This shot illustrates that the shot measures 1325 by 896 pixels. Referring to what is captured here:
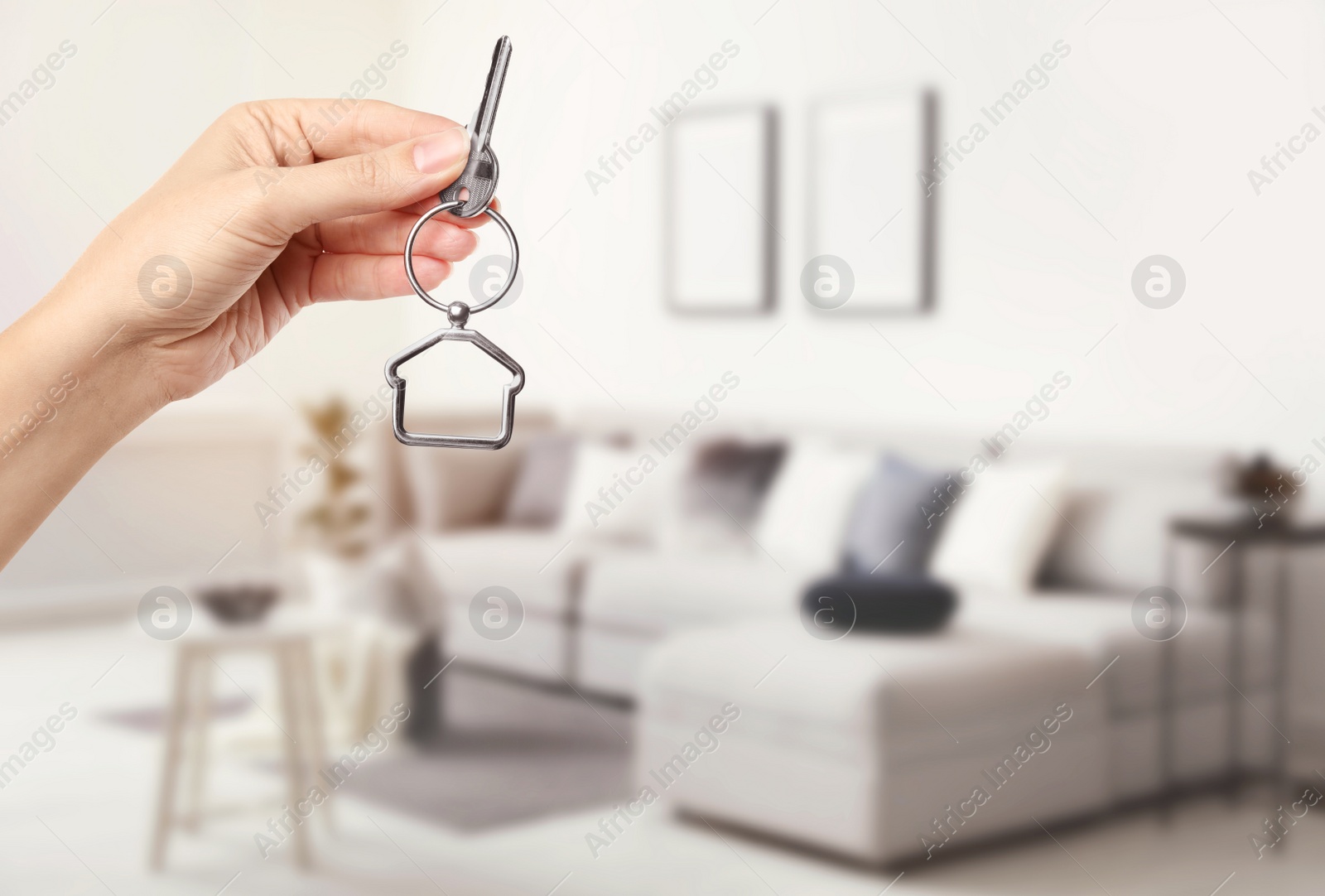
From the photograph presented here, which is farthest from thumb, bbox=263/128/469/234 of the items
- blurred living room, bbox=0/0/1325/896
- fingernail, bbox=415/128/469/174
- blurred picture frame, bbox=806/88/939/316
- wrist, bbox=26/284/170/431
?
blurred picture frame, bbox=806/88/939/316

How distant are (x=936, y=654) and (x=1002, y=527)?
178 mm

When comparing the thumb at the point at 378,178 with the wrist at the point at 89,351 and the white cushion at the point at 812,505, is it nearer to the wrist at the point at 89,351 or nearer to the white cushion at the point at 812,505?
the wrist at the point at 89,351

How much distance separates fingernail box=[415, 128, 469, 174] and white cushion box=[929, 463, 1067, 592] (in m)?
1.04

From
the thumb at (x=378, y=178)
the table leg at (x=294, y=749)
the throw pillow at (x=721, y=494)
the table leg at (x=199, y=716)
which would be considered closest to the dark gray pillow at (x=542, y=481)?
the throw pillow at (x=721, y=494)

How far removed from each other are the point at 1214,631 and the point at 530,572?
3.00 ft

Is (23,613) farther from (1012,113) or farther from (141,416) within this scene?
(1012,113)

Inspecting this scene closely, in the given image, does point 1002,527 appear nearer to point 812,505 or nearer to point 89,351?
point 812,505

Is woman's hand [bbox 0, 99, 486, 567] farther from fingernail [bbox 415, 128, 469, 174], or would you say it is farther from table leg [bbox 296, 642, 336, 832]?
table leg [bbox 296, 642, 336, 832]

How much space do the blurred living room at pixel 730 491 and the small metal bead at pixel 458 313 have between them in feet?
3.17

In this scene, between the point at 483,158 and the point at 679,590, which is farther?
the point at 679,590

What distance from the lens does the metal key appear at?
0.57 meters

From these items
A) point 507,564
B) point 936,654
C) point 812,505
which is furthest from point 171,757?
point 936,654

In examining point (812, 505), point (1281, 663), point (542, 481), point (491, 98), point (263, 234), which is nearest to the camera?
point (491, 98)

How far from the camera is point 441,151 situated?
1.97 feet
